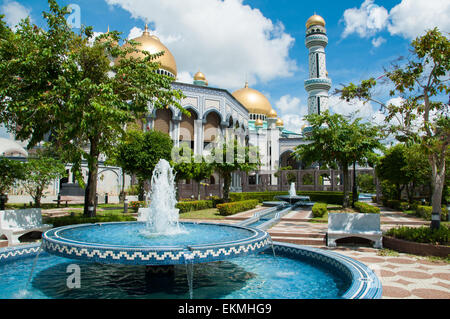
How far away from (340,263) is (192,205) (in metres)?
13.1

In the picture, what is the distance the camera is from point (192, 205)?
58.2 ft

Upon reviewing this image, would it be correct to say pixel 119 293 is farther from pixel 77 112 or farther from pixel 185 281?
pixel 77 112

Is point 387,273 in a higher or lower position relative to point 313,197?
lower

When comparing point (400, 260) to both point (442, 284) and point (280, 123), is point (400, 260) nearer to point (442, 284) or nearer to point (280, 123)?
point (442, 284)

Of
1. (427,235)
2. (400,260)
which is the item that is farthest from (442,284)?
(427,235)

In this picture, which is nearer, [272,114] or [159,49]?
[159,49]

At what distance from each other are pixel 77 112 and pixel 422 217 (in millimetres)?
14003

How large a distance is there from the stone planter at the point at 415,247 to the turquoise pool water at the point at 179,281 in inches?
102

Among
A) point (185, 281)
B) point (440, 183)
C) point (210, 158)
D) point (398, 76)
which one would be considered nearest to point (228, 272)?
point (185, 281)

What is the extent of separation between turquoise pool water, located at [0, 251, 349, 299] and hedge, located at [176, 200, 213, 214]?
10.8 metres

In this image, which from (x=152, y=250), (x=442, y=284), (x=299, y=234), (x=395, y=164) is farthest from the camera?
(x=395, y=164)

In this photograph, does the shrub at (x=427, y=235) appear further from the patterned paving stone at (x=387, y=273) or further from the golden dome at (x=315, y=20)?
the golden dome at (x=315, y=20)

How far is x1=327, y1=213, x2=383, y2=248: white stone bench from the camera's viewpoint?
7535 millimetres

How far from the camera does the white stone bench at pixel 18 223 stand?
7.42 metres
